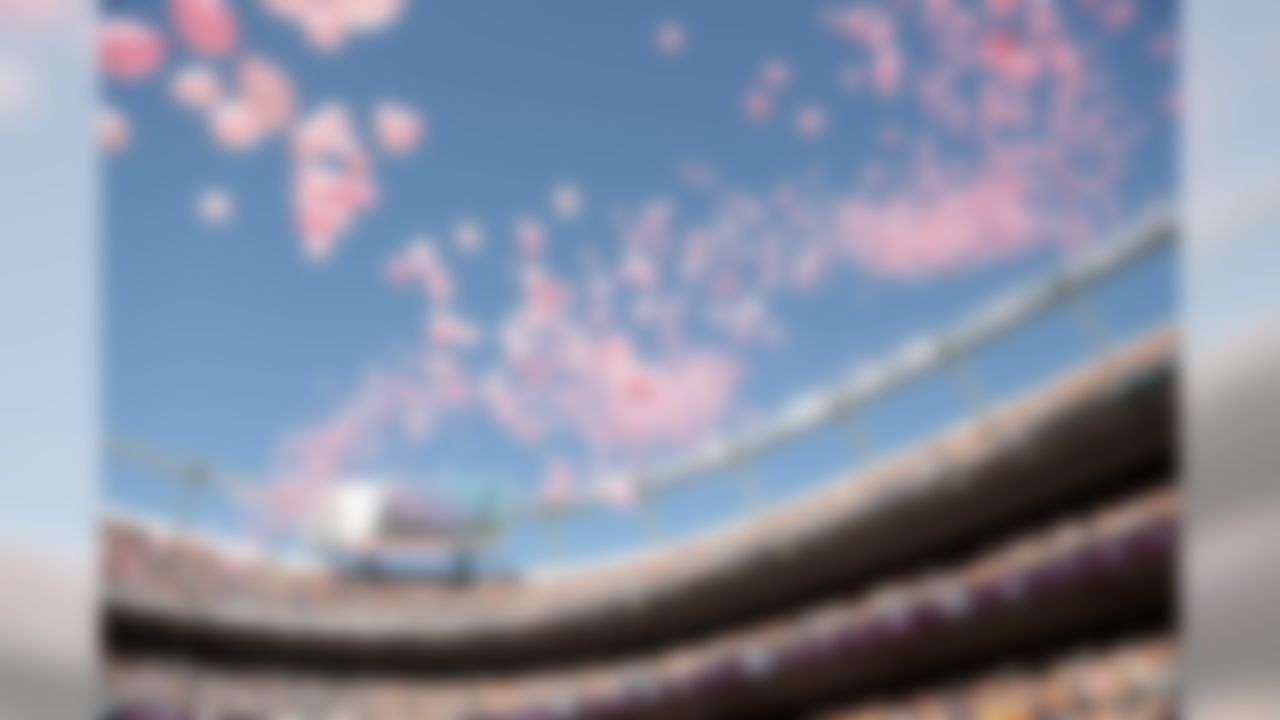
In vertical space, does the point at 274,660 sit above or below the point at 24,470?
above

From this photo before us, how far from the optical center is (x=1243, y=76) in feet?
1.40

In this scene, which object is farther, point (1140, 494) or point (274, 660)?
point (274, 660)

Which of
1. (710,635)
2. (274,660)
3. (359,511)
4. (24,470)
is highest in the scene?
(359,511)

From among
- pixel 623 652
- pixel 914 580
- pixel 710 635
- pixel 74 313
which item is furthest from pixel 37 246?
pixel 623 652

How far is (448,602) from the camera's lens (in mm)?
12570

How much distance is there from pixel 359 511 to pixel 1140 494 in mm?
9974

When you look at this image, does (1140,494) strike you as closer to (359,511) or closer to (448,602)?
(448,602)

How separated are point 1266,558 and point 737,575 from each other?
25.4 feet

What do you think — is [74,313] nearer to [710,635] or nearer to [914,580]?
[914,580]

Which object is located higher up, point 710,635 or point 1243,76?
point 710,635

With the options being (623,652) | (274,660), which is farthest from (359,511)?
(623,652)

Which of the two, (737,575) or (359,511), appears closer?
(737,575)

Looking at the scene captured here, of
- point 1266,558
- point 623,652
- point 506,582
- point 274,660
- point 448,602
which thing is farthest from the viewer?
point 506,582

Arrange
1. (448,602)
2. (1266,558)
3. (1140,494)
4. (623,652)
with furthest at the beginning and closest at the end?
(448,602) → (623,652) → (1140,494) → (1266,558)
